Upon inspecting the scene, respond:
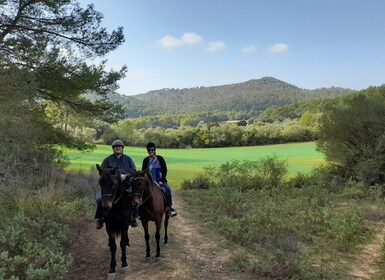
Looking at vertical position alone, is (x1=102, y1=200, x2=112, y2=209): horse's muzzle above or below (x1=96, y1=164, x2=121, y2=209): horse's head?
below

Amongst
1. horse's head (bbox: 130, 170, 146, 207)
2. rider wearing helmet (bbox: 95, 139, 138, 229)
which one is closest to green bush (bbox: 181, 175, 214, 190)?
rider wearing helmet (bbox: 95, 139, 138, 229)

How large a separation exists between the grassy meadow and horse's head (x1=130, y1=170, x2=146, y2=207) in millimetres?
18914

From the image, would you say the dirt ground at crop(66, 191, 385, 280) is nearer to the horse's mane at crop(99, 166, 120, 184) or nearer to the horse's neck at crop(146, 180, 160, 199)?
the horse's neck at crop(146, 180, 160, 199)

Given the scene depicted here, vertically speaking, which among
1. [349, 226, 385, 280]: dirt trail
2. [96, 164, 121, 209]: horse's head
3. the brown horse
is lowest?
[349, 226, 385, 280]: dirt trail

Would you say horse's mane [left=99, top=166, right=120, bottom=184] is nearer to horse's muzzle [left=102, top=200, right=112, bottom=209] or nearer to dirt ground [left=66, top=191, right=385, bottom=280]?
horse's muzzle [left=102, top=200, right=112, bottom=209]

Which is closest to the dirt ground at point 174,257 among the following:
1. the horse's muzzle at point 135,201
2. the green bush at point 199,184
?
the horse's muzzle at point 135,201

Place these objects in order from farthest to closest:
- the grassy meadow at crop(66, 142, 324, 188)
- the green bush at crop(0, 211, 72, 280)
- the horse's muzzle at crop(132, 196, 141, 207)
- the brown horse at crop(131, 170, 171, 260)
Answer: the grassy meadow at crop(66, 142, 324, 188) < the brown horse at crop(131, 170, 171, 260) < the horse's muzzle at crop(132, 196, 141, 207) < the green bush at crop(0, 211, 72, 280)

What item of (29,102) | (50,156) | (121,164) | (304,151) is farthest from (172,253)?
(304,151)

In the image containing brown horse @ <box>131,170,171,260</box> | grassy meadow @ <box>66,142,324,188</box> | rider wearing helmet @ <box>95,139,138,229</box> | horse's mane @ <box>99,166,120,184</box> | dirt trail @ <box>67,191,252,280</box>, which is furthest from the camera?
grassy meadow @ <box>66,142,324,188</box>

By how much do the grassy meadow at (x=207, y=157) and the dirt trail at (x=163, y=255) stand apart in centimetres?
1640

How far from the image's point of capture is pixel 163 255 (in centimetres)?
727

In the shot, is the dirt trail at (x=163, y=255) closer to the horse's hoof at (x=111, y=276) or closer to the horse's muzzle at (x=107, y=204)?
the horse's hoof at (x=111, y=276)

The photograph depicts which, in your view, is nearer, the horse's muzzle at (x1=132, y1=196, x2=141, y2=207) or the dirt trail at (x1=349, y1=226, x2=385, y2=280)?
the horse's muzzle at (x1=132, y1=196, x2=141, y2=207)

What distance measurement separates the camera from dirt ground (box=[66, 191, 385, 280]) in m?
6.26
